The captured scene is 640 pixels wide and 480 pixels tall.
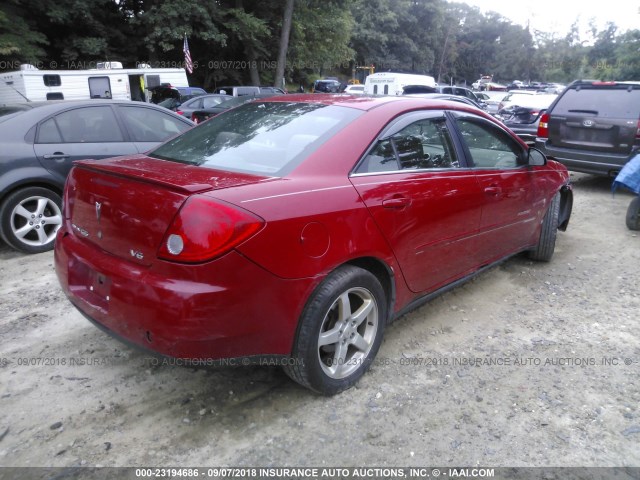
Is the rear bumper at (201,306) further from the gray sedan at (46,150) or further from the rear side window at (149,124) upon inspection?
the rear side window at (149,124)

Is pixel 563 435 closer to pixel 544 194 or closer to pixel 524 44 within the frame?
pixel 544 194

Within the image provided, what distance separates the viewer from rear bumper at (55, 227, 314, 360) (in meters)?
2.10

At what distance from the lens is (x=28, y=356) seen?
3096mm

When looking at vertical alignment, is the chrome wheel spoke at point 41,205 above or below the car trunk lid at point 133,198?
below

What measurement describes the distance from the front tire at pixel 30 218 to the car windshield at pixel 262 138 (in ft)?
7.54

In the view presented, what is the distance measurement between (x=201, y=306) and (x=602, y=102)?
7.59 m

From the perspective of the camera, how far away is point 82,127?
5.18m

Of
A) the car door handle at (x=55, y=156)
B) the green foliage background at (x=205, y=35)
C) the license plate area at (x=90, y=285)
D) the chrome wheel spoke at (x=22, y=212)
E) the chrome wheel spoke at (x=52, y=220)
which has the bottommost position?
the chrome wheel spoke at (x=52, y=220)

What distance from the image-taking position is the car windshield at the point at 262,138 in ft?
8.73

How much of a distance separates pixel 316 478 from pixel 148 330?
0.98 meters

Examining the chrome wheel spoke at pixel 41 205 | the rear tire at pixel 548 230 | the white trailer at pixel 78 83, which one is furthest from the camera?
the white trailer at pixel 78 83

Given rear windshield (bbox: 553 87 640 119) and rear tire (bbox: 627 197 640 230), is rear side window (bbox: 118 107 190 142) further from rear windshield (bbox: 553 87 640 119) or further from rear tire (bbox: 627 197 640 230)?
rear windshield (bbox: 553 87 640 119)

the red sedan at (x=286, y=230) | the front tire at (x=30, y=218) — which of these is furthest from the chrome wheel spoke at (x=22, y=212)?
the red sedan at (x=286, y=230)

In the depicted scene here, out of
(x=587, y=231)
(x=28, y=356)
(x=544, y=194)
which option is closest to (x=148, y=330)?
(x=28, y=356)
